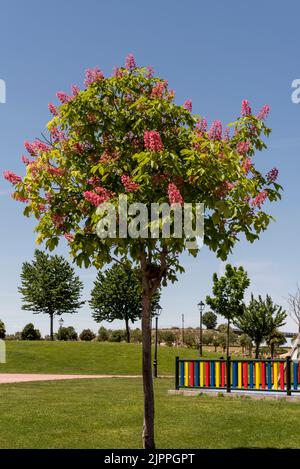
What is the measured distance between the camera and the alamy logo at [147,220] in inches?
359

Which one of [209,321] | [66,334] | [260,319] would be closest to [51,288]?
[66,334]

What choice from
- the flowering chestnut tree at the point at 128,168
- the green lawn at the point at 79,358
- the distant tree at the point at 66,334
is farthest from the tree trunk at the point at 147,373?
the distant tree at the point at 66,334

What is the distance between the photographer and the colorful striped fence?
65.3 ft

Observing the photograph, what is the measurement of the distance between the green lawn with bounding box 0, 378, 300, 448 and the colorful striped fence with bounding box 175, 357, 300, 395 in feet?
4.12

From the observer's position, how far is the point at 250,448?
12.3 metres

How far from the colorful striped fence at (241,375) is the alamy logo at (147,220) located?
1187 centimetres

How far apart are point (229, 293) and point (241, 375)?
3725 centimetres

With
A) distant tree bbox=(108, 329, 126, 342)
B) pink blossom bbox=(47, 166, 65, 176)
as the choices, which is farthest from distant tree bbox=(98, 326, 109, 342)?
pink blossom bbox=(47, 166, 65, 176)

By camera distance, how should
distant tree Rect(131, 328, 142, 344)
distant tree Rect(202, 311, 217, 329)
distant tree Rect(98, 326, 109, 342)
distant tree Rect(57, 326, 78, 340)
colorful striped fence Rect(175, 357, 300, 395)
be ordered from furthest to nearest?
1. distant tree Rect(202, 311, 217, 329)
2. distant tree Rect(131, 328, 142, 344)
3. distant tree Rect(98, 326, 109, 342)
4. distant tree Rect(57, 326, 78, 340)
5. colorful striped fence Rect(175, 357, 300, 395)

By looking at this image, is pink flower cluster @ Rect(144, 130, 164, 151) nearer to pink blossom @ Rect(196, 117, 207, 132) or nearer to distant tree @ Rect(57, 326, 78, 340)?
pink blossom @ Rect(196, 117, 207, 132)

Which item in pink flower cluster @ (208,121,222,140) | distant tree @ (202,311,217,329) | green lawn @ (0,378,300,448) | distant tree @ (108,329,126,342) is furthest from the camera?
distant tree @ (202,311,217,329)

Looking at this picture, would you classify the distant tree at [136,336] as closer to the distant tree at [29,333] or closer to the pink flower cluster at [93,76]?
the distant tree at [29,333]

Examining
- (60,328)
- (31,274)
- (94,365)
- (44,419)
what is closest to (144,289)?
(44,419)

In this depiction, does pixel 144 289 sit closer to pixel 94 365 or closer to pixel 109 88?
pixel 109 88
